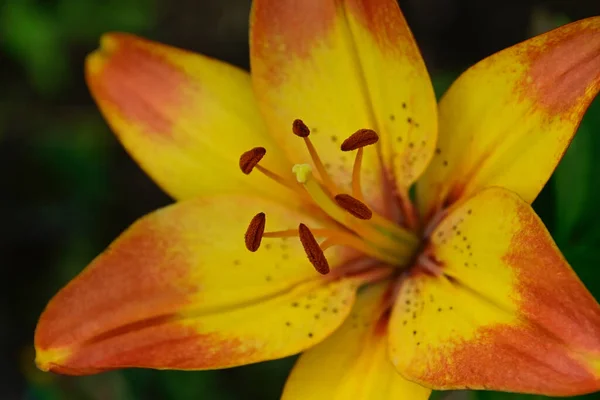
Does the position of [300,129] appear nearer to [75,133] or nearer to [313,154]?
[313,154]

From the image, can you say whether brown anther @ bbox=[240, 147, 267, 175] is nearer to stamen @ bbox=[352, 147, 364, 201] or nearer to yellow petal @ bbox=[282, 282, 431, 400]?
stamen @ bbox=[352, 147, 364, 201]

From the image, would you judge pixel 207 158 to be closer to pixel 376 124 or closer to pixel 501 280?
pixel 376 124

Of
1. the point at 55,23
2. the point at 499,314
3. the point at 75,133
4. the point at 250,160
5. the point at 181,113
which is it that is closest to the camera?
the point at 499,314

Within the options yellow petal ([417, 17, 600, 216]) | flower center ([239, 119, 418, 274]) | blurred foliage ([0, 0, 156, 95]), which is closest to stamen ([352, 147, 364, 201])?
flower center ([239, 119, 418, 274])

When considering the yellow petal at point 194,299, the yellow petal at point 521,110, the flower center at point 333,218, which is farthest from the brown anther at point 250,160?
the yellow petal at point 521,110

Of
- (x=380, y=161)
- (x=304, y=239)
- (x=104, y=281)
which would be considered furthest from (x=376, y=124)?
(x=104, y=281)

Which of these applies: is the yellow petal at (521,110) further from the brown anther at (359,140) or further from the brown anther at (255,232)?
the brown anther at (255,232)

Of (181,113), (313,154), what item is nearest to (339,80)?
(313,154)
